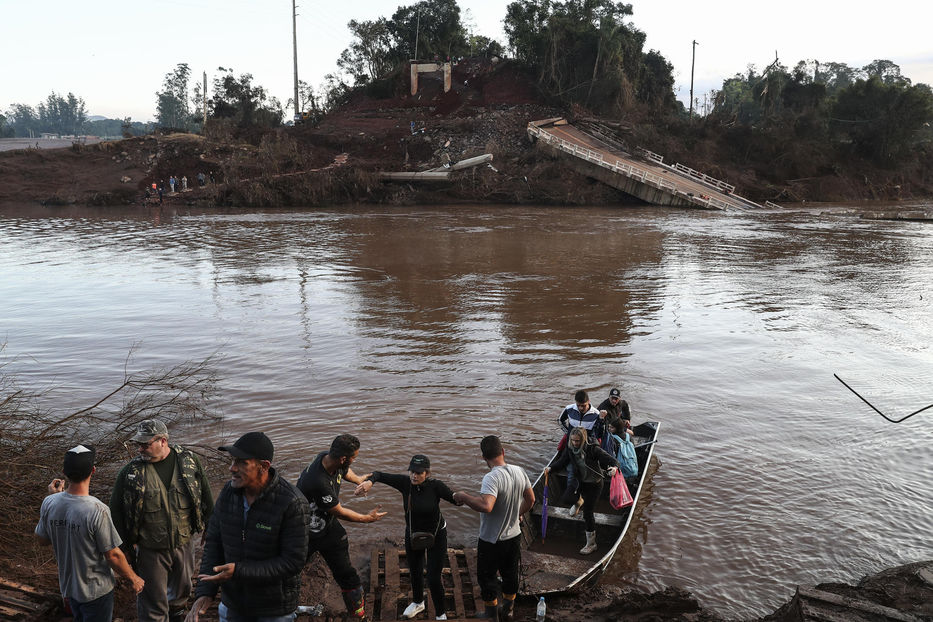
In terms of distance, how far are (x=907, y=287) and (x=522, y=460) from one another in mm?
17506

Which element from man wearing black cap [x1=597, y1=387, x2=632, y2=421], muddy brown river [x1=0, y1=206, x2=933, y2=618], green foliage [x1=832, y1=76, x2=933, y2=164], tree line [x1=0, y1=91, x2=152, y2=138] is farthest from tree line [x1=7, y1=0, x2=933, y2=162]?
tree line [x1=0, y1=91, x2=152, y2=138]

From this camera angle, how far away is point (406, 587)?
6.05m

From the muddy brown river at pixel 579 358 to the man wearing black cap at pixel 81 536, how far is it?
339 centimetres

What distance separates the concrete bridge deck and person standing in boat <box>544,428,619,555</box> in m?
38.1

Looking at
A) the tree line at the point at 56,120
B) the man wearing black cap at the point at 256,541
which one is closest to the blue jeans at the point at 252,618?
the man wearing black cap at the point at 256,541

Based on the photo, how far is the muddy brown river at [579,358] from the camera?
25.6ft

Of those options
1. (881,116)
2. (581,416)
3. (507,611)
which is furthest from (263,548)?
(881,116)

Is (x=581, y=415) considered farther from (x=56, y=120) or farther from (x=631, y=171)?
(x=56, y=120)

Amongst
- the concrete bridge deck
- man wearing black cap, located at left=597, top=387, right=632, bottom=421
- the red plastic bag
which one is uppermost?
the concrete bridge deck

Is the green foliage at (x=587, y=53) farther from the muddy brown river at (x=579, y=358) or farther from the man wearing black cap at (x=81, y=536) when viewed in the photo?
the man wearing black cap at (x=81, y=536)

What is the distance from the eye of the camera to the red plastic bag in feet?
23.4

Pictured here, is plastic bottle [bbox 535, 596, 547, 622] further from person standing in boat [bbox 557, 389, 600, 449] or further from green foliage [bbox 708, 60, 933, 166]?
green foliage [bbox 708, 60, 933, 166]

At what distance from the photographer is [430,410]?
11.1 meters

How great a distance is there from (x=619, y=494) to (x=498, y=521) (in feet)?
7.71
